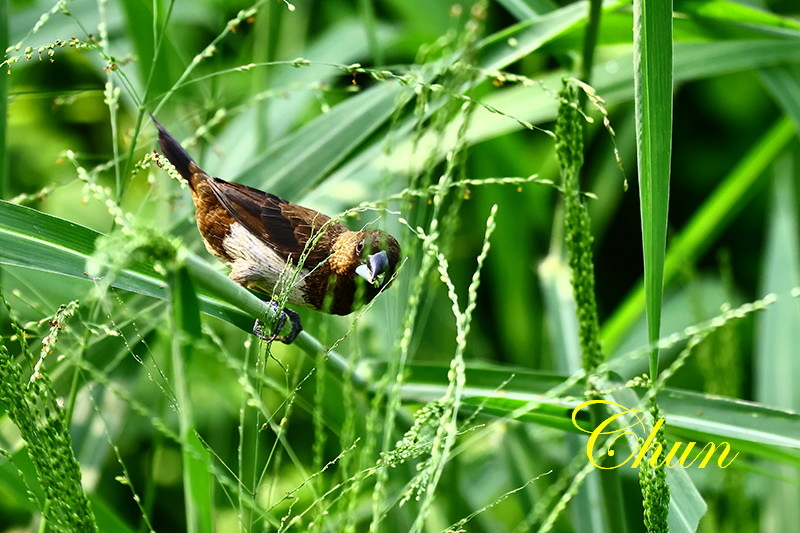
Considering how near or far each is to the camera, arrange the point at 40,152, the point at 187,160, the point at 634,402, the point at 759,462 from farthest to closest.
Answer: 1. the point at 40,152
2. the point at 759,462
3. the point at 634,402
4. the point at 187,160

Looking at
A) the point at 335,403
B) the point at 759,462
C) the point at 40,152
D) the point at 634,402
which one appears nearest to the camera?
the point at 634,402

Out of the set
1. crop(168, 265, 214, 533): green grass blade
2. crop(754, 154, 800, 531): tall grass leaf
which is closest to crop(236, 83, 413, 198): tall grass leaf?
crop(168, 265, 214, 533): green grass blade

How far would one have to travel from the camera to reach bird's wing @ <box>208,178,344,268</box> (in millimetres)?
941

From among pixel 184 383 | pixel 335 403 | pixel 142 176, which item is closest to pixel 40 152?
pixel 142 176

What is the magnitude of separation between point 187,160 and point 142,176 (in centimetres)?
160

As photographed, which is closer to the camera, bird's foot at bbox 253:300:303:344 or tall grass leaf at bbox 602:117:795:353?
bird's foot at bbox 253:300:303:344

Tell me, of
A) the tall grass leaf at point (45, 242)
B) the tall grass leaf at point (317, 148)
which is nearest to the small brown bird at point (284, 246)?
the tall grass leaf at point (45, 242)

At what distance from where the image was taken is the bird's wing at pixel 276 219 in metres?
0.94

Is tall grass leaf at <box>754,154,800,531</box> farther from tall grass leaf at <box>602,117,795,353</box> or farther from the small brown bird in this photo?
the small brown bird

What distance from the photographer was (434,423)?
0.85 meters

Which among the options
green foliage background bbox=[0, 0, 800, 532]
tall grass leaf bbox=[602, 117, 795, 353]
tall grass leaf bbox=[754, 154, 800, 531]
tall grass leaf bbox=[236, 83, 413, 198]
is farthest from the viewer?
tall grass leaf bbox=[602, 117, 795, 353]

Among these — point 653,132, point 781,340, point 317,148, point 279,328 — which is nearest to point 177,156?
point 279,328

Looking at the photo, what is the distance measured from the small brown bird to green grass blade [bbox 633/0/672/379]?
280 millimetres

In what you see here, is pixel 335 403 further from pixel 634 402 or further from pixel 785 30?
pixel 785 30
